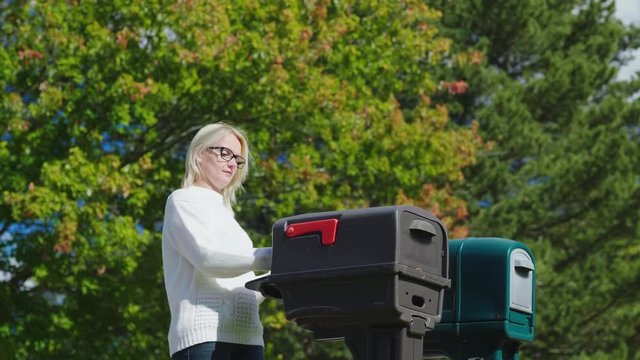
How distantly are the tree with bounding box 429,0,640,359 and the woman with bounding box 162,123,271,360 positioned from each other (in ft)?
49.9

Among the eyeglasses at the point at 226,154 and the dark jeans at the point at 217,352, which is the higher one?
the eyeglasses at the point at 226,154

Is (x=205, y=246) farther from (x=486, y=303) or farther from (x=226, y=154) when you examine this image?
(x=486, y=303)

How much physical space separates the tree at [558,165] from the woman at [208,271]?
1522 centimetres

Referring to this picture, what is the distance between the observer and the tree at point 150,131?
12.1m

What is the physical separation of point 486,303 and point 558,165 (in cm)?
1588

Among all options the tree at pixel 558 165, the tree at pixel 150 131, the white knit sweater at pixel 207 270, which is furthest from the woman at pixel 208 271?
the tree at pixel 558 165

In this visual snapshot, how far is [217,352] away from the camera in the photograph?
136 inches

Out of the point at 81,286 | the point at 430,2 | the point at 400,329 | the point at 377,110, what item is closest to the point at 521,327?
the point at 400,329

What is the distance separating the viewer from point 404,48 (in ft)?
47.5

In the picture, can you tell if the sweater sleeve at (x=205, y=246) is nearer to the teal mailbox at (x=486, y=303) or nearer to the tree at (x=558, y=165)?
the teal mailbox at (x=486, y=303)

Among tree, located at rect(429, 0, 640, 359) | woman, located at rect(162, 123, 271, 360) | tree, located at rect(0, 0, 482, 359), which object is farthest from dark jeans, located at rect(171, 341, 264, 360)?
tree, located at rect(429, 0, 640, 359)

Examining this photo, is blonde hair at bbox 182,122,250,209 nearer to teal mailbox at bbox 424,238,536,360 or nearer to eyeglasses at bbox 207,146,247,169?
eyeglasses at bbox 207,146,247,169

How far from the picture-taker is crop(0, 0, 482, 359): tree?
12078 millimetres

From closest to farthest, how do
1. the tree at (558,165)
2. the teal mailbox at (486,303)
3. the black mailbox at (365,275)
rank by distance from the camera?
the black mailbox at (365,275) → the teal mailbox at (486,303) → the tree at (558,165)
